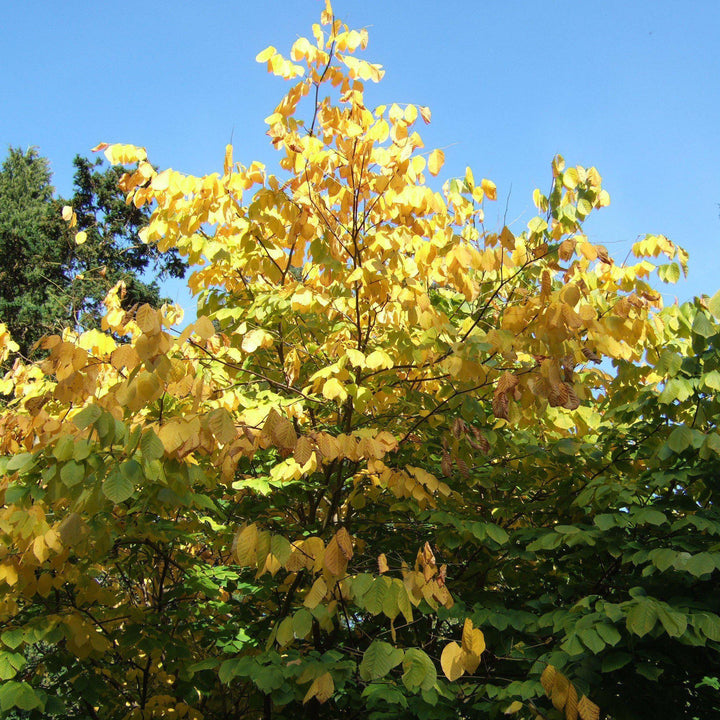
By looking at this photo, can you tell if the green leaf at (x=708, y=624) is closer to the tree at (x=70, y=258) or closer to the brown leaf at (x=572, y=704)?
the brown leaf at (x=572, y=704)

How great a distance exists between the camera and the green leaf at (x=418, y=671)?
188 cm

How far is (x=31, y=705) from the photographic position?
2.29 meters

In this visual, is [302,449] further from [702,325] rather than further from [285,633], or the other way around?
[702,325]

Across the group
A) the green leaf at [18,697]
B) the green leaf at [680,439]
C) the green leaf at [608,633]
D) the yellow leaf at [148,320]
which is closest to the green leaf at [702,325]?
the green leaf at [680,439]

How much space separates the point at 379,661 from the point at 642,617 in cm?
85

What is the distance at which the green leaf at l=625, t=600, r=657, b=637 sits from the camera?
6.67 feet

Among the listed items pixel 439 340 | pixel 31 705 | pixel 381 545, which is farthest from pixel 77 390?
pixel 381 545

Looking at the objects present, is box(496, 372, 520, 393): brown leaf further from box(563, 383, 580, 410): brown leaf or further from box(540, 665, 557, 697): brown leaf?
box(540, 665, 557, 697): brown leaf

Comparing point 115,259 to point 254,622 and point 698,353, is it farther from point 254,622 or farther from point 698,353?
point 698,353

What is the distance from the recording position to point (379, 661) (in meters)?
1.90

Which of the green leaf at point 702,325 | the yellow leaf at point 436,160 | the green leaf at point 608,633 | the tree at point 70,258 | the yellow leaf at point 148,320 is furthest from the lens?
the tree at point 70,258

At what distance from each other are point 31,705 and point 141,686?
179cm

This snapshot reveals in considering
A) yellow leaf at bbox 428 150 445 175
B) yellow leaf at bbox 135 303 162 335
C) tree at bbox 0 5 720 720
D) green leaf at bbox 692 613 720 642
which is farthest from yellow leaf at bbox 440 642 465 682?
yellow leaf at bbox 428 150 445 175

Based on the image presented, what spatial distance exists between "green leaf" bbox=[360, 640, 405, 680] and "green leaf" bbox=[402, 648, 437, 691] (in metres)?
0.03
